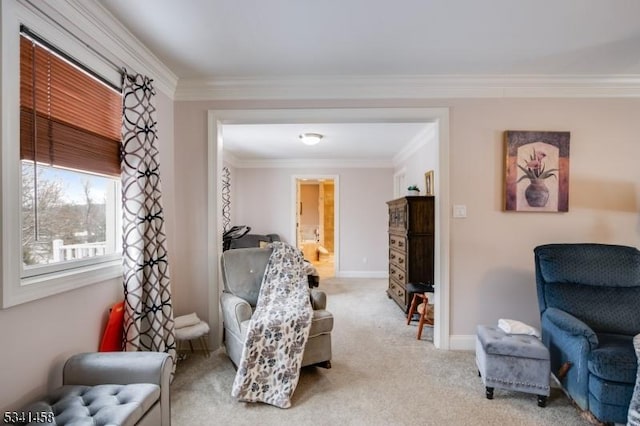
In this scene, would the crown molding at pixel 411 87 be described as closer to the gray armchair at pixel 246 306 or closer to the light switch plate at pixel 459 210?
the light switch plate at pixel 459 210

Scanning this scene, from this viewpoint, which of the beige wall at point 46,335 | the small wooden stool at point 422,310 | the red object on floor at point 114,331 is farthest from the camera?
the small wooden stool at point 422,310

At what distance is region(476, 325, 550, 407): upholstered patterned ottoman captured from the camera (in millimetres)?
2074

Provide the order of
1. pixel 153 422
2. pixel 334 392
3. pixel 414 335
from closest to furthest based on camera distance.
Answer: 1. pixel 153 422
2. pixel 334 392
3. pixel 414 335

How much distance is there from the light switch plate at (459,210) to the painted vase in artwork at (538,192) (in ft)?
1.80

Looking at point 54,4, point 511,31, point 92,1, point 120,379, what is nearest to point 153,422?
point 120,379

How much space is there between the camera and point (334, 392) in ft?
7.40

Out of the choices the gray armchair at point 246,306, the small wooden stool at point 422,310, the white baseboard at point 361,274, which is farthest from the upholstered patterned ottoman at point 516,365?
the white baseboard at point 361,274

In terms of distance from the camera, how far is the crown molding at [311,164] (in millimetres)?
6445

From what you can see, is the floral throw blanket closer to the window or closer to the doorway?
the window

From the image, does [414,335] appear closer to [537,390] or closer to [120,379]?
[537,390]

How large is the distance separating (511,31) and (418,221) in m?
2.20

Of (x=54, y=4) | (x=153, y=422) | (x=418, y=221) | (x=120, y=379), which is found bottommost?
(x=153, y=422)

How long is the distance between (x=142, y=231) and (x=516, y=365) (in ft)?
8.71

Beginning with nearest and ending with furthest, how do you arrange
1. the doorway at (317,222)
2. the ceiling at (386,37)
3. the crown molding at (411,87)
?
the ceiling at (386,37), the crown molding at (411,87), the doorway at (317,222)
